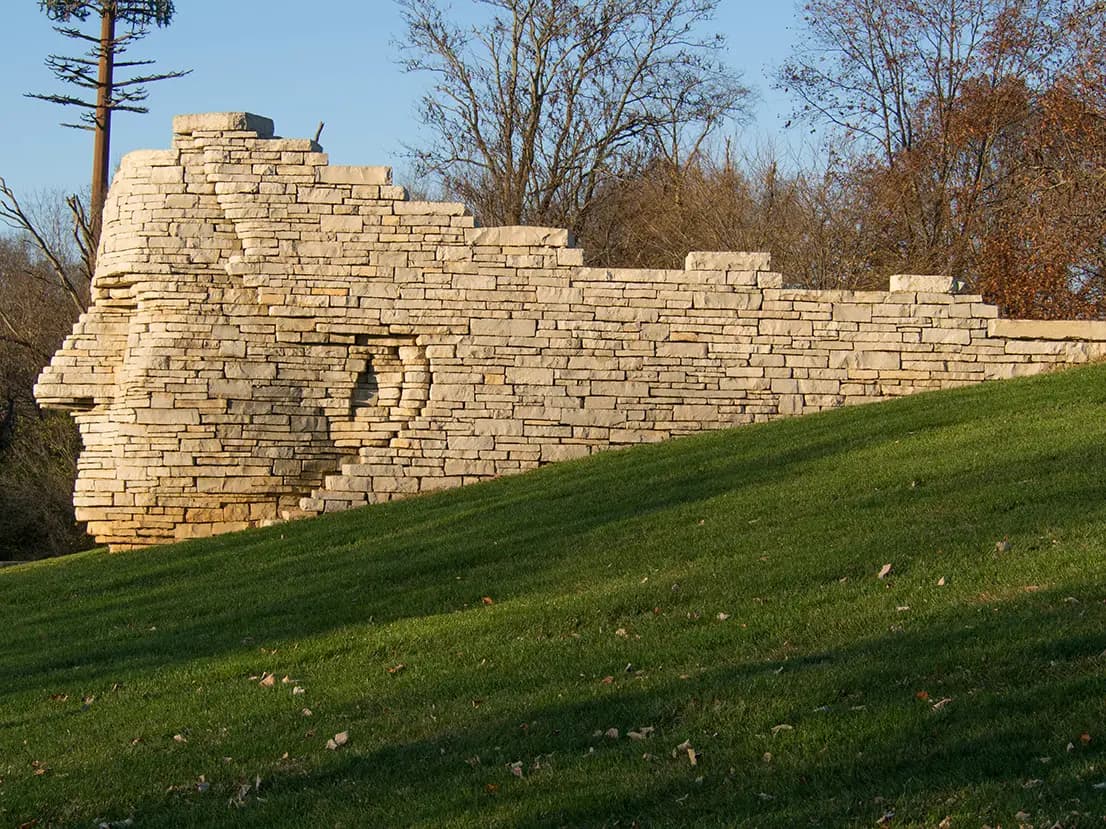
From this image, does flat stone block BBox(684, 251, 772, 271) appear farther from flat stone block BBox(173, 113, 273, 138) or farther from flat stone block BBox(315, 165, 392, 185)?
flat stone block BBox(173, 113, 273, 138)

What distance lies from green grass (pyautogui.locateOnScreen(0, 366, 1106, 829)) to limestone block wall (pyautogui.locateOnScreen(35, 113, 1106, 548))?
227cm

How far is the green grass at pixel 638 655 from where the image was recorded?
6133mm

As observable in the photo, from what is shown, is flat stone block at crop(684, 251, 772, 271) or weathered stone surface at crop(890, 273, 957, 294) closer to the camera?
flat stone block at crop(684, 251, 772, 271)

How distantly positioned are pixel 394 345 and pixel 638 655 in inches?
Result: 391

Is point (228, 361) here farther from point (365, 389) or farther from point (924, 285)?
point (924, 285)

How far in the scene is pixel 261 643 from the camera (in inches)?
413

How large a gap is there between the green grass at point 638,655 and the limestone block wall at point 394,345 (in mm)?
2273

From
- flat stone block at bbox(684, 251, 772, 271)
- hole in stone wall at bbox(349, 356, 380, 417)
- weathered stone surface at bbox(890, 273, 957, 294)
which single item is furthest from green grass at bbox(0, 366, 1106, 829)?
flat stone block at bbox(684, 251, 772, 271)

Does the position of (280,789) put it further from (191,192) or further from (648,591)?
(191,192)

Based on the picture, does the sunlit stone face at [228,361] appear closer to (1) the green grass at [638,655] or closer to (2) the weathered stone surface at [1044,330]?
(1) the green grass at [638,655]

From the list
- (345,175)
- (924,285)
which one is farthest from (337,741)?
(924,285)

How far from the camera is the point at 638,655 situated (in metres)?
8.47

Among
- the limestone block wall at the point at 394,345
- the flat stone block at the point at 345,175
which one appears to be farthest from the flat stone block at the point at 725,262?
the flat stone block at the point at 345,175

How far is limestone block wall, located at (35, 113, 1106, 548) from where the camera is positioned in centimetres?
1747
